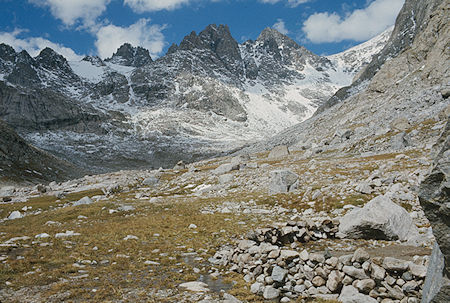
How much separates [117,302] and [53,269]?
5279mm

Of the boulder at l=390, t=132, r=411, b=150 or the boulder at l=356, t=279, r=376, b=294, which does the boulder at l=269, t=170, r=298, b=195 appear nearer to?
the boulder at l=356, t=279, r=376, b=294

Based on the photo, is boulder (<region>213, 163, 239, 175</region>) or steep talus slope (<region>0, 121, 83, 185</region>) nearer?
boulder (<region>213, 163, 239, 175</region>)

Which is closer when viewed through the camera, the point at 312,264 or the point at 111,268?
the point at 312,264

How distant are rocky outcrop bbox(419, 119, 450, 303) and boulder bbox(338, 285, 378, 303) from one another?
1933mm

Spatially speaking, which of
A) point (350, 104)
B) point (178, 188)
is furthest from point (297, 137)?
point (178, 188)

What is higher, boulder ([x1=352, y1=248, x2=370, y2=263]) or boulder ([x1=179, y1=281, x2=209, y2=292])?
boulder ([x1=352, y1=248, x2=370, y2=263])

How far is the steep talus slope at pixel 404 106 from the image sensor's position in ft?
199

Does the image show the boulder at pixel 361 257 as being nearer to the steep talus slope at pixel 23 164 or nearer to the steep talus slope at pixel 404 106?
the steep talus slope at pixel 404 106

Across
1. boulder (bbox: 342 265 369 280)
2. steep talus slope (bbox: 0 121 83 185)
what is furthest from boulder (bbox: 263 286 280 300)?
steep talus slope (bbox: 0 121 83 185)

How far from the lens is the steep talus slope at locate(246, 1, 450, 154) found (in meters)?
Answer: 60.7

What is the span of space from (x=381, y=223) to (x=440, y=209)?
28.3 ft

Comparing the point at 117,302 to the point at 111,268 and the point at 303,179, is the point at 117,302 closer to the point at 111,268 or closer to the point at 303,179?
the point at 111,268

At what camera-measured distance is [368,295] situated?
27.2 ft

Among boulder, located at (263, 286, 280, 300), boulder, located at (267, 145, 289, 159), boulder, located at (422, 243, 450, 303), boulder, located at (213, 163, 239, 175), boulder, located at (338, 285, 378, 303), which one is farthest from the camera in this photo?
boulder, located at (267, 145, 289, 159)
